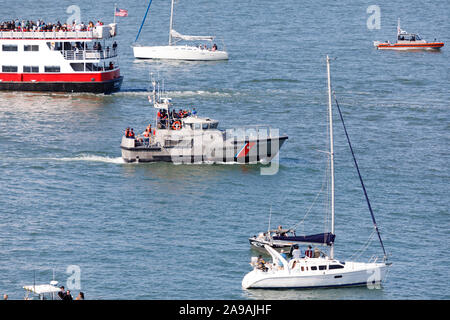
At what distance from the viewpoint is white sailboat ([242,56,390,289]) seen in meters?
50.6

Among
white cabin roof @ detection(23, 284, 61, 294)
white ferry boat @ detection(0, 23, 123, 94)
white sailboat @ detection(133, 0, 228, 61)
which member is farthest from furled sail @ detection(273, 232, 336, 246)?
white sailboat @ detection(133, 0, 228, 61)

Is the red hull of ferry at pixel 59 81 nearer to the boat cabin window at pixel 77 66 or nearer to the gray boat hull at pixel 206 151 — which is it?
the boat cabin window at pixel 77 66

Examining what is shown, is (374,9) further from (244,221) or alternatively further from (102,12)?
(244,221)

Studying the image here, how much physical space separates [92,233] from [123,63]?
6989cm

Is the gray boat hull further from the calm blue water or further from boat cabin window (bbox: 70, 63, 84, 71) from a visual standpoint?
boat cabin window (bbox: 70, 63, 84, 71)

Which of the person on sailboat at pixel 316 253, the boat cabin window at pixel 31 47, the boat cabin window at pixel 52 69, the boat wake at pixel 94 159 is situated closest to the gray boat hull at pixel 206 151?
the boat wake at pixel 94 159

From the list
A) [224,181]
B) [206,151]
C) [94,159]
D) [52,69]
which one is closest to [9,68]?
[52,69]

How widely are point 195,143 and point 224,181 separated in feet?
15.2

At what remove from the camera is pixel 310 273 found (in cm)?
5103

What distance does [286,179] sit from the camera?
239 feet

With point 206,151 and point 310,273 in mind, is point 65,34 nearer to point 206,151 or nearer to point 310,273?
point 206,151

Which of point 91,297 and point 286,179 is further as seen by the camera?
point 286,179
